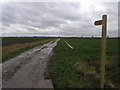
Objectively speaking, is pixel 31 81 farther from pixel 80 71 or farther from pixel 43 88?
pixel 80 71

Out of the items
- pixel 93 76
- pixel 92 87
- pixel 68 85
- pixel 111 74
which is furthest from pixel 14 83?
pixel 111 74

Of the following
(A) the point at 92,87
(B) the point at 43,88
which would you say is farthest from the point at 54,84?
(A) the point at 92,87

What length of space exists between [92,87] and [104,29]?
195cm

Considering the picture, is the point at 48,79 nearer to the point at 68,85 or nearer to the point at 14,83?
the point at 68,85

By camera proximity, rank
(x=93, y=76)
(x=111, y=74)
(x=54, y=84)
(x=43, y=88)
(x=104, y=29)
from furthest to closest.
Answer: (x=111, y=74) → (x=93, y=76) → (x=54, y=84) → (x=43, y=88) → (x=104, y=29)

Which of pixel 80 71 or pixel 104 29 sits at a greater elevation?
pixel 104 29

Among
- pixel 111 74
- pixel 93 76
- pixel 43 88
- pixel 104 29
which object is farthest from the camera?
pixel 111 74

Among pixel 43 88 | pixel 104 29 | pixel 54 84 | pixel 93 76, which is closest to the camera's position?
pixel 104 29

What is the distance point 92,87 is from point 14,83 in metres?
2.75

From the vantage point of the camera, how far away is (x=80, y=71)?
5.84 m

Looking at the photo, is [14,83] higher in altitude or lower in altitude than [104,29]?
lower

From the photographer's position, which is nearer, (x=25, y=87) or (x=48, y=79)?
(x=25, y=87)

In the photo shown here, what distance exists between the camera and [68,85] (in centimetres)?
423

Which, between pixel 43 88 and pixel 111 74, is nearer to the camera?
pixel 43 88
